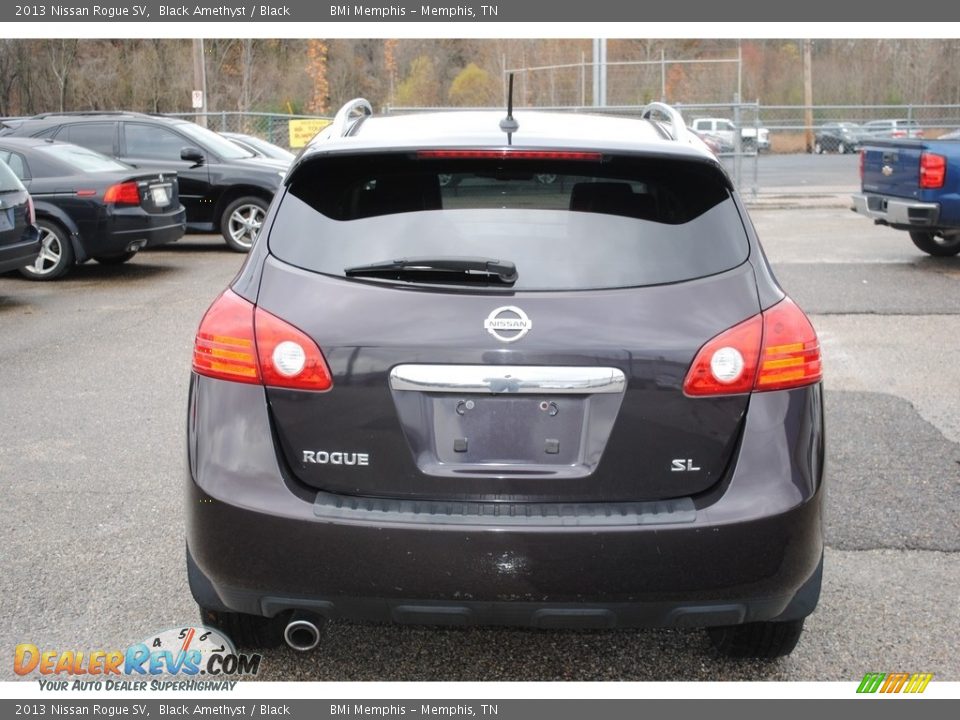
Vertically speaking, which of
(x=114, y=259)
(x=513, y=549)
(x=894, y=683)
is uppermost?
(x=513, y=549)

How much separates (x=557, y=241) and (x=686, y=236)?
356mm

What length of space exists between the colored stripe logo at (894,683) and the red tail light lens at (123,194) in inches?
409

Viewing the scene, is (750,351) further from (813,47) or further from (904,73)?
(813,47)

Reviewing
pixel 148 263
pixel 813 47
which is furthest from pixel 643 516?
pixel 813 47

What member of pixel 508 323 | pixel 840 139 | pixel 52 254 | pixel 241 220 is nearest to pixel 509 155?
pixel 508 323

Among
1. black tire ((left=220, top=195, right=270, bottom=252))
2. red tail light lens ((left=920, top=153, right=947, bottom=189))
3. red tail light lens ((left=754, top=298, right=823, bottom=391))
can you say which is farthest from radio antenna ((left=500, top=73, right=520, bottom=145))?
black tire ((left=220, top=195, right=270, bottom=252))

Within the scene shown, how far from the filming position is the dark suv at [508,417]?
2.83 metres

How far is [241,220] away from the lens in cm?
1475

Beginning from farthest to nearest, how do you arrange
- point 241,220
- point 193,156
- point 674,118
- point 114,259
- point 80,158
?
point 241,220
point 193,156
point 114,259
point 80,158
point 674,118

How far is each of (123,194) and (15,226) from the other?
6.00 feet

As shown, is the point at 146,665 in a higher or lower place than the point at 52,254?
lower

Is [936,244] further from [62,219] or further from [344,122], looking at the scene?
[344,122]

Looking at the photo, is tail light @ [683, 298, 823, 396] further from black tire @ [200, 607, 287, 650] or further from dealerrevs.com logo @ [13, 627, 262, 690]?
dealerrevs.com logo @ [13, 627, 262, 690]

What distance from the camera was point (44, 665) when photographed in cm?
354
